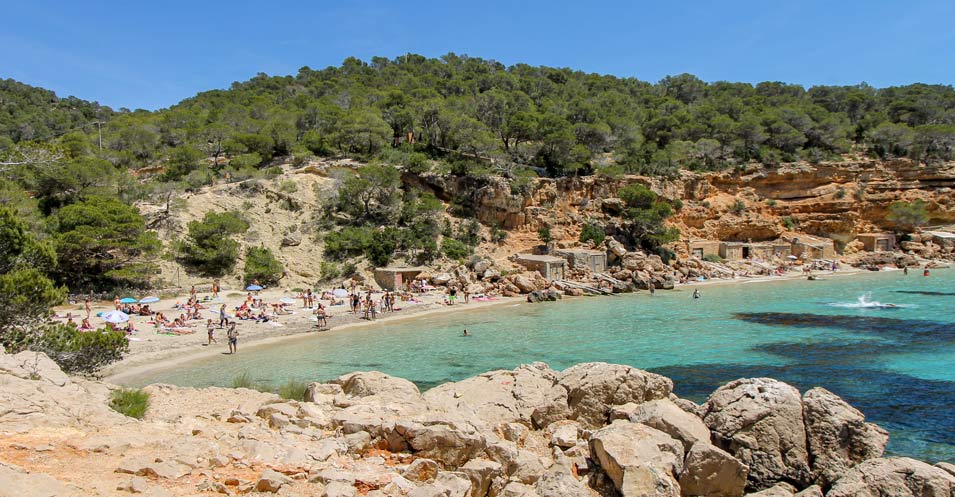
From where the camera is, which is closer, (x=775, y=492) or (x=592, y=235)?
(x=775, y=492)

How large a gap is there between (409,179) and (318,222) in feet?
30.1

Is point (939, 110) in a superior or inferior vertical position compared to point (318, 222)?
superior

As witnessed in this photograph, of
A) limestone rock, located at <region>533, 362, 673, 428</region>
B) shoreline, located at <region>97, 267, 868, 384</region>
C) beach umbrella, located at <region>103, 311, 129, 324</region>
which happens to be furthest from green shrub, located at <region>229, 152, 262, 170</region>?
limestone rock, located at <region>533, 362, 673, 428</region>

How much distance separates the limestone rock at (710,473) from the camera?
7359 millimetres

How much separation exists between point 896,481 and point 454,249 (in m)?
33.7

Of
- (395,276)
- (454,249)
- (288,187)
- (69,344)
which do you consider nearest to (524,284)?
(454,249)

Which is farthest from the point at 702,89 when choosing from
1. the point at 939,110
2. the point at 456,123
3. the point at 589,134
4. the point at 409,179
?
the point at 409,179

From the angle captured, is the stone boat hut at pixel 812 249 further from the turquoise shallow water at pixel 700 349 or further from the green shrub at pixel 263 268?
the green shrub at pixel 263 268

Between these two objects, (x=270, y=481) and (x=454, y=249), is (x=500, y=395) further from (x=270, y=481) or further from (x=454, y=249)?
(x=454, y=249)

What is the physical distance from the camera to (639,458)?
7.44 metres

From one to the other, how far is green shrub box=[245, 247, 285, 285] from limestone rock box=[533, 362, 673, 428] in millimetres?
26282

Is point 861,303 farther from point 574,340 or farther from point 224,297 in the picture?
point 224,297

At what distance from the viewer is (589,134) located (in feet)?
171

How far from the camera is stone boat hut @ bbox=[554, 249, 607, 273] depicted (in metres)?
39.4
